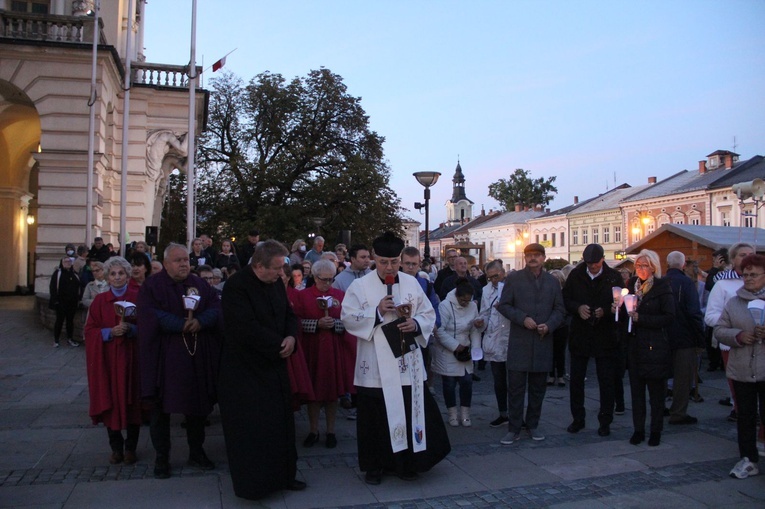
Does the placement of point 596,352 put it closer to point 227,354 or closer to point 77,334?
point 227,354

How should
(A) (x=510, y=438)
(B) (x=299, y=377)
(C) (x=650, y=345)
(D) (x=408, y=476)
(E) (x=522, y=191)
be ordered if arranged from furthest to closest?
(E) (x=522, y=191) → (A) (x=510, y=438) → (C) (x=650, y=345) → (B) (x=299, y=377) → (D) (x=408, y=476)

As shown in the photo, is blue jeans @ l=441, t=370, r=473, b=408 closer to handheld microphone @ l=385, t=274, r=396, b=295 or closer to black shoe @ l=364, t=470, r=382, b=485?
black shoe @ l=364, t=470, r=382, b=485

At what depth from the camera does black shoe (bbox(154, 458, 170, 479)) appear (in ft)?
18.9

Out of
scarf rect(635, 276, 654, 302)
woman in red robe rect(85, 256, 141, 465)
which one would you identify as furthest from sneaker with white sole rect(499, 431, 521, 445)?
woman in red robe rect(85, 256, 141, 465)

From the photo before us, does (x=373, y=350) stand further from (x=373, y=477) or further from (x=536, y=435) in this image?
(x=536, y=435)

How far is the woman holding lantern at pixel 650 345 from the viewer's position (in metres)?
6.80

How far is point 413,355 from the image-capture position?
5891 mm

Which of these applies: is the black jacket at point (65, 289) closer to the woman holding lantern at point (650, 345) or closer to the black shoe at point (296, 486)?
the black shoe at point (296, 486)

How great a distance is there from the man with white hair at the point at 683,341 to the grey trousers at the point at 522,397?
1.92m

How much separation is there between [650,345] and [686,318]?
1.35 meters

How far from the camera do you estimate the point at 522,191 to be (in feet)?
305

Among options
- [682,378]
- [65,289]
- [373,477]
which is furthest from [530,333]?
[65,289]

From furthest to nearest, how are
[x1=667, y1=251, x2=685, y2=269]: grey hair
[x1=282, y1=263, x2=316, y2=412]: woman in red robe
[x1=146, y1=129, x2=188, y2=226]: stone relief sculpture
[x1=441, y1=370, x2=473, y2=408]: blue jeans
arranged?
[x1=146, y1=129, x2=188, y2=226]: stone relief sculpture → [x1=667, y1=251, x2=685, y2=269]: grey hair → [x1=441, y1=370, x2=473, y2=408]: blue jeans → [x1=282, y1=263, x2=316, y2=412]: woman in red robe

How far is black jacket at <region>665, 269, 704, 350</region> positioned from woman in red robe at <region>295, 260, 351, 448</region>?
3942 millimetres
